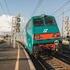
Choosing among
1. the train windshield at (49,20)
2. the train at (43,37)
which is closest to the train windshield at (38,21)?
the train at (43,37)

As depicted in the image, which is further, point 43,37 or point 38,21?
point 38,21

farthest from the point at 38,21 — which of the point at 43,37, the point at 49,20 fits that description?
the point at 43,37

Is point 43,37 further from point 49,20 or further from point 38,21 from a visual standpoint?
point 49,20

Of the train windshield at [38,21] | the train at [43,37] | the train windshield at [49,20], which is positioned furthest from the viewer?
Answer: the train windshield at [49,20]

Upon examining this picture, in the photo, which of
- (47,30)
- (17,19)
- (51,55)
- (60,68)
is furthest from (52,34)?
(17,19)

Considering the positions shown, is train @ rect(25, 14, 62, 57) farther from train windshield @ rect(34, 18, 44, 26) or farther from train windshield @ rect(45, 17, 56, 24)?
train windshield @ rect(45, 17, 56, 24)

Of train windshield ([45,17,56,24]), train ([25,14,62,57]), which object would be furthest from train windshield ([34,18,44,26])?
train windshield ([45,17,56,24])

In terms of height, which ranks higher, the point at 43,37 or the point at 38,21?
the point at 38,21

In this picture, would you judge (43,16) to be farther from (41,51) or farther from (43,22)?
(41,51)

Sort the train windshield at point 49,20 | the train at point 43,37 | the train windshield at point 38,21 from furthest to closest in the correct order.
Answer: the train windshield at point 49,20, the train windshield at point 38,21, the train at point 43,37

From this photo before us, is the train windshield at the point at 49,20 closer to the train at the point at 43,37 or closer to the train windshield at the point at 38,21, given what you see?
the train at the point at 43,37

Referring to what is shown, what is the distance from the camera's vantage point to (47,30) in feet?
81.1

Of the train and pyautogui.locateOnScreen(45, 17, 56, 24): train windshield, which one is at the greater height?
pyautogui.locateOnScreen(45, 17, 56, 24): train windshield

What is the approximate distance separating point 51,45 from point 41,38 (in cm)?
103
